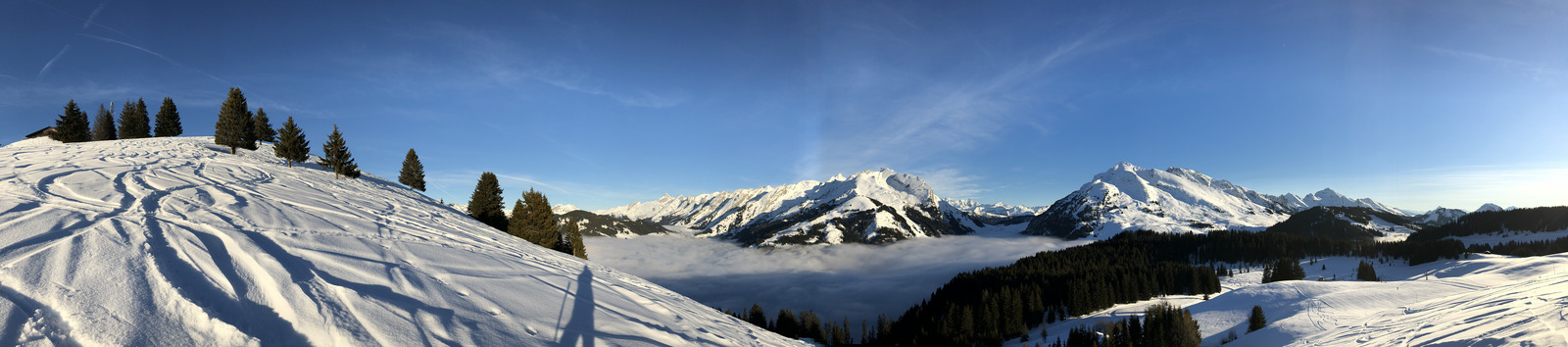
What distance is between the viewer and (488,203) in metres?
54.9

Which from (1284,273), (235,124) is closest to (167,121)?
(235,124)

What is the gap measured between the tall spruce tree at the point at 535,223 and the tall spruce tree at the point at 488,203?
103 inches

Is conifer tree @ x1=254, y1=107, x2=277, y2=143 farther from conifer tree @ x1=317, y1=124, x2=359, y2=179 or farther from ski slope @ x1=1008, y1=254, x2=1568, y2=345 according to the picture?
ski slope @ x1=1008, y1=254, x2=1568, y2=345

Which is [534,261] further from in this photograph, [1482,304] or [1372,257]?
[1372,257]

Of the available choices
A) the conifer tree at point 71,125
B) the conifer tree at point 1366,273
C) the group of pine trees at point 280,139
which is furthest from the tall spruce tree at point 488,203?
the conifer tree at point 1366,273

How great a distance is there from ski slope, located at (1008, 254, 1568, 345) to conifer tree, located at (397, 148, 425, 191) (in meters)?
85.0

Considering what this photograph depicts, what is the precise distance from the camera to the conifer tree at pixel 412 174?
62.6 metres

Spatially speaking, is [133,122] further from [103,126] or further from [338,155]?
[338,155]

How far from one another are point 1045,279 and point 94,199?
6658 inches

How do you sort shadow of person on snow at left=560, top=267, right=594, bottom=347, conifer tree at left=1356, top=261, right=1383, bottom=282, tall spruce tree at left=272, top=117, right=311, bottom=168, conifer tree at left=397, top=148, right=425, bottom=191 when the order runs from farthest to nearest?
conifer tree at left=1356, top=261, right=1383, bottom=282 → conifer tree at left=397, top=148, right=425, bottom=191 → tall spruce tree at left=272, top=117, right=311, bottom=168 → shadow of person on snow at left=560, top=267, right=594, bottom=347

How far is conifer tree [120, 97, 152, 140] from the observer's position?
76625mm

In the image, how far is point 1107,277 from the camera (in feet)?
467

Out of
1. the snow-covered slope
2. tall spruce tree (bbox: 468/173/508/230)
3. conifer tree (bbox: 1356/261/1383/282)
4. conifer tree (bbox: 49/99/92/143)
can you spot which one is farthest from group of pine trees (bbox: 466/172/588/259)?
conifer tree (bbox: 1356/261/1383/282)

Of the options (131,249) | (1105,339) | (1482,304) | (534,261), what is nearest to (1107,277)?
(1105,339)
